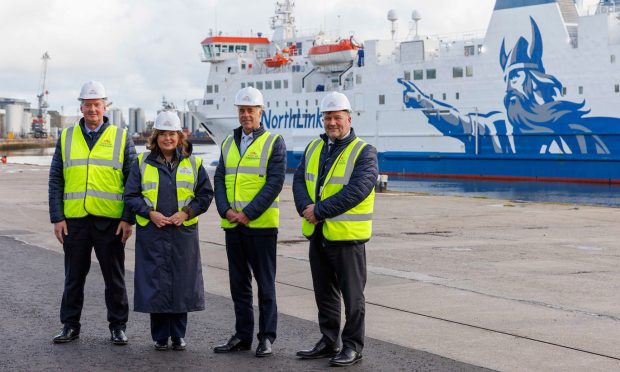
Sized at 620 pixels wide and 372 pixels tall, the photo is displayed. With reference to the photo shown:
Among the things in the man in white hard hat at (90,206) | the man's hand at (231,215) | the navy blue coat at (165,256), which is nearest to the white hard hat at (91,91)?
the man in white hard hat at (90,206)

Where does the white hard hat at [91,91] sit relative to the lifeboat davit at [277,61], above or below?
below

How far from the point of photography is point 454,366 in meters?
5.70

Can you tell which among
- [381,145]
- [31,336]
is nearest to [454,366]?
[31,336]

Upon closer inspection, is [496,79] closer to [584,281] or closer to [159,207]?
[584,281]

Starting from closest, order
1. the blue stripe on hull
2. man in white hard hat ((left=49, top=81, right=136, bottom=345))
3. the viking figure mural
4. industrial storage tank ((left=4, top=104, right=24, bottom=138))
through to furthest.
A: 1. man in white hard hat ((left=49, top=81, right=136, bottom=345))
2. the blue stripe on hull
3. the viking figure mural
4. industrial storage tank ((left=4, top=104, right=24, bottom=138))

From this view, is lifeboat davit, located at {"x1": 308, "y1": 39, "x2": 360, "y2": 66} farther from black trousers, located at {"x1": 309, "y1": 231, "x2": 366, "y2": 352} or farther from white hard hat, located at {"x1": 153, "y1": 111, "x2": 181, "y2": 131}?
black trousers, located at {"x1": 309, "y1": 231, "x2": 366, "y2": 352}

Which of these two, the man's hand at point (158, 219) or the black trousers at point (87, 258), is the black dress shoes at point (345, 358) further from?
the black trousers at point (87, 258)

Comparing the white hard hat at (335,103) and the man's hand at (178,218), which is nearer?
the white hard hat at (335,103)

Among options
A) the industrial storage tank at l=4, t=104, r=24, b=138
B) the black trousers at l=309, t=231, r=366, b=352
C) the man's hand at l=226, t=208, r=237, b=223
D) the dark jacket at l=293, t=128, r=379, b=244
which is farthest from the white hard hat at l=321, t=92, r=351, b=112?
the industrial storage tank at l=4, t=104, r=24, b=138

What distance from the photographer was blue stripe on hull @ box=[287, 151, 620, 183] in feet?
118

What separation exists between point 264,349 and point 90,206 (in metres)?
1.59

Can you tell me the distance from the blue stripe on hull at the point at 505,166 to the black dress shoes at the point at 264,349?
31.5m

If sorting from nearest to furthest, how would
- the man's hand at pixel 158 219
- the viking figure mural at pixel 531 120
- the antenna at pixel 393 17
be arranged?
the man's hand at pixel 158 219, the viking figure mural at pixel 531 120, the antenna at pixel 393 17

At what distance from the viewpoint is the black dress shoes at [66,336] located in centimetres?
632
